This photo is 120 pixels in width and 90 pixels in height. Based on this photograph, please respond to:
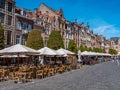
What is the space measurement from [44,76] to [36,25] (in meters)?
30.1

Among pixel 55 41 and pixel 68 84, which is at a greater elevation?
pixel 55 41

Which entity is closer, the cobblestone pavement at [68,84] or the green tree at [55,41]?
the cobblestone pavement at [68,84]

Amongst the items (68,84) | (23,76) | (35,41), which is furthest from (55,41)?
(68,84)

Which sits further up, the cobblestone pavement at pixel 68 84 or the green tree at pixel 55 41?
the green tree at pixel 55 41

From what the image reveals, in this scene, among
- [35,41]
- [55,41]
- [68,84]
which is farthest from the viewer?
[55,41]

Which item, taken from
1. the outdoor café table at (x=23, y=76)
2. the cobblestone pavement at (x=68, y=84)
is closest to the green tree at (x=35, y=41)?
the cobblestone pavement at (x=68, y=84)

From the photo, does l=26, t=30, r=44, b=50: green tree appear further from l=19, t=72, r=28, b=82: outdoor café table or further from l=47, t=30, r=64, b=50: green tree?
l=19, t=72, r=28, b=82: outdoor café table

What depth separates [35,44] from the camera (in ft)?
122

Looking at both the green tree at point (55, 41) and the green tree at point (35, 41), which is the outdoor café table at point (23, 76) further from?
the green tree at point (55, 41)

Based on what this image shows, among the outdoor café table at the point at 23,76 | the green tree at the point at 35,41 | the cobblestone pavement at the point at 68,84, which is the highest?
the green tree at the point at 35,41

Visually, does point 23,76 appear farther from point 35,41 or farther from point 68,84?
point 35,41

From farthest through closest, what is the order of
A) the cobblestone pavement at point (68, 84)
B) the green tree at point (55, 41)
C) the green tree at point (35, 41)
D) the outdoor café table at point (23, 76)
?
the green tree at point (55, 41) → the green tree at point (35, 41) → the outdoor café table at point (23, 76) → the cobblestone pavement at point (68, 84)

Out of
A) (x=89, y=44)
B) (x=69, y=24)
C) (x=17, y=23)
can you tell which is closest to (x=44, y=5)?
(x=69, y=24)

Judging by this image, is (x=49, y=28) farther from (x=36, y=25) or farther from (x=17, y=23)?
(x=17, y=23)
